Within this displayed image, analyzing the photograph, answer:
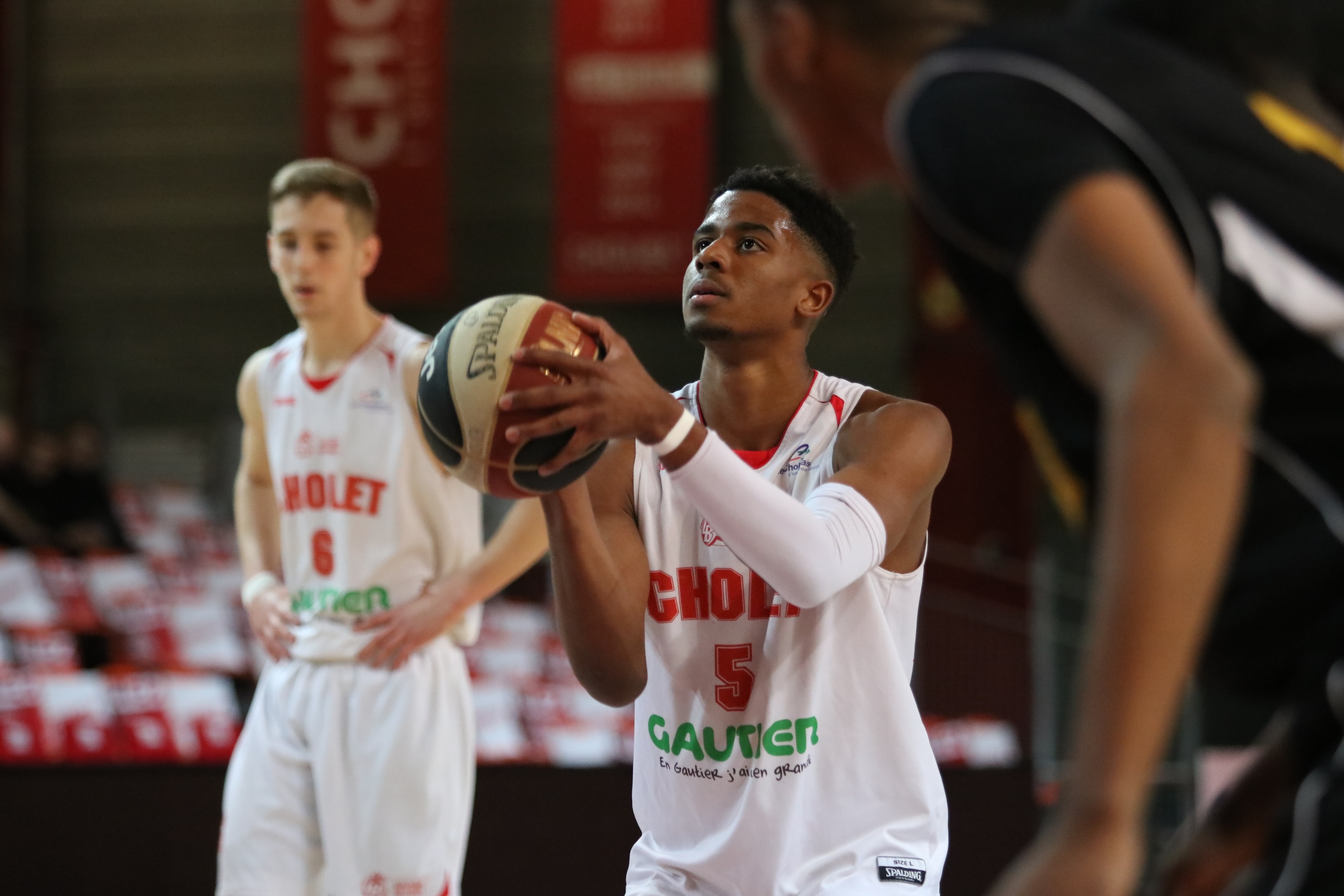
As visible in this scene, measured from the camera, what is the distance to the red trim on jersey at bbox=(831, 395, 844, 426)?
3.21 meters

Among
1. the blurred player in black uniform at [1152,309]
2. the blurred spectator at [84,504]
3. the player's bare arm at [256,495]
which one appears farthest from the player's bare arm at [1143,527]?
the blurred spectator at [84,504]

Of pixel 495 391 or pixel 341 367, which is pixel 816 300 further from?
pixel 341 367

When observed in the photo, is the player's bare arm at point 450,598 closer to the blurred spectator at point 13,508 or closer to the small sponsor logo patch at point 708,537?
the small sponsor logo patch at point 708,537

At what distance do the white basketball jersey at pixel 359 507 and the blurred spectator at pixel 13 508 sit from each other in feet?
19.7

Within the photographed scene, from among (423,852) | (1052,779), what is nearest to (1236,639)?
(423,852)

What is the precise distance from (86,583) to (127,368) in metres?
4.97

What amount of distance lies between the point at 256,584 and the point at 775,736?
7.14 ft

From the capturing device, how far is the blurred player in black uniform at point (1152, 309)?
133 centimetres

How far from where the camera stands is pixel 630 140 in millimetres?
12641

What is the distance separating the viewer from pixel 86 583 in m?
9.45

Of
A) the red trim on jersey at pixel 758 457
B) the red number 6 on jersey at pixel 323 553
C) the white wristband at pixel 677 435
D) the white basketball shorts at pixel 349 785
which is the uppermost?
the white wristband at pixel 677 435

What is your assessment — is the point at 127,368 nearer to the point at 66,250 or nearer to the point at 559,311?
the point at 66,250

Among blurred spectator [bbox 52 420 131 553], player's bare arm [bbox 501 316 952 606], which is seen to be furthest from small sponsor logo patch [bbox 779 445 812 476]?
blurred spectator [bbox 52 420 131 553]

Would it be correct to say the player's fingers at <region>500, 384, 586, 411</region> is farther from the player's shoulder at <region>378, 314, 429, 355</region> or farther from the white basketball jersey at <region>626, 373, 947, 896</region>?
the player's shoulder at <region>378, 314, 429, 355</region>
